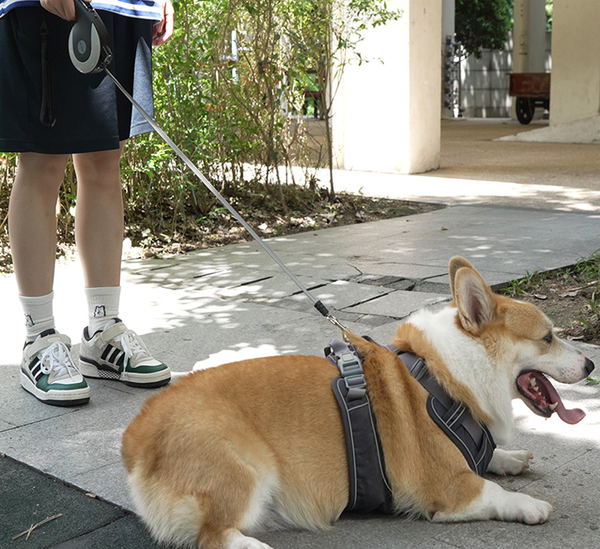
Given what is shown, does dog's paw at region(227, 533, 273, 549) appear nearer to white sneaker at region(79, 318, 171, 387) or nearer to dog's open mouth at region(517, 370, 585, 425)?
dog's open mouth at region(517, 370, 585, 425)

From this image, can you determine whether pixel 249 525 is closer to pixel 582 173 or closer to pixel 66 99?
pixel 66 99

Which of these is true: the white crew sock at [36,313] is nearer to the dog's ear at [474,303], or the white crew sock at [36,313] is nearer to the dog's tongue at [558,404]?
the dog's ear at [474,303]

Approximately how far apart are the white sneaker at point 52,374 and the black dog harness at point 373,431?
50.5 inches

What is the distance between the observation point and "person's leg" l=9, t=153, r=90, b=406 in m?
3.17

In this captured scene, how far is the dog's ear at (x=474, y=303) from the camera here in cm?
230

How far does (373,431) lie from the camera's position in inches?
88.0

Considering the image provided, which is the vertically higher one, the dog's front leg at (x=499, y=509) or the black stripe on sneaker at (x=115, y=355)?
the black stripe on sneaker at (x=115, y=355)

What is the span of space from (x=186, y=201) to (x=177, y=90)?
1007mm

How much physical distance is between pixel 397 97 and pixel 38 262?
756cm

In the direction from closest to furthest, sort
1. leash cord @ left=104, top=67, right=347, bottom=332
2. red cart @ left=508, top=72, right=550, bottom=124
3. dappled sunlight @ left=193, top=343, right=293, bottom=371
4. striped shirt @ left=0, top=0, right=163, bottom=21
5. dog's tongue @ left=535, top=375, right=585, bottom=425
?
dog's tongue @ left=535, top=375, right=585, bottom=425
leash cord @ left=104, top=67, right=347, bottom=332
striped shirt @ left=0, top=0, right=163, bottom=21
dappled sunlight @ left=193, top=343, right=293, bottom=371
red cart @ left=508, top=72, right=550, bottom=124

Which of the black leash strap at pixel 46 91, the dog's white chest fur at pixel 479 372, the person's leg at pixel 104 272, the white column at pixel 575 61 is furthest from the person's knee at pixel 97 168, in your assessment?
the white column at pixel 575 61

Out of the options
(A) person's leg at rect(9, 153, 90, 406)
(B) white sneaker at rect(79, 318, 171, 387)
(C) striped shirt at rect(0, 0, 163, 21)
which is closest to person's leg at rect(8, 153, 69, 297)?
(A) person's leg at rect(9, 153, 90, 406)

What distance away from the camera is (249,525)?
81.5 inches

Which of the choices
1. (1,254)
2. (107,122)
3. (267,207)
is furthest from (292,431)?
(267,207)
